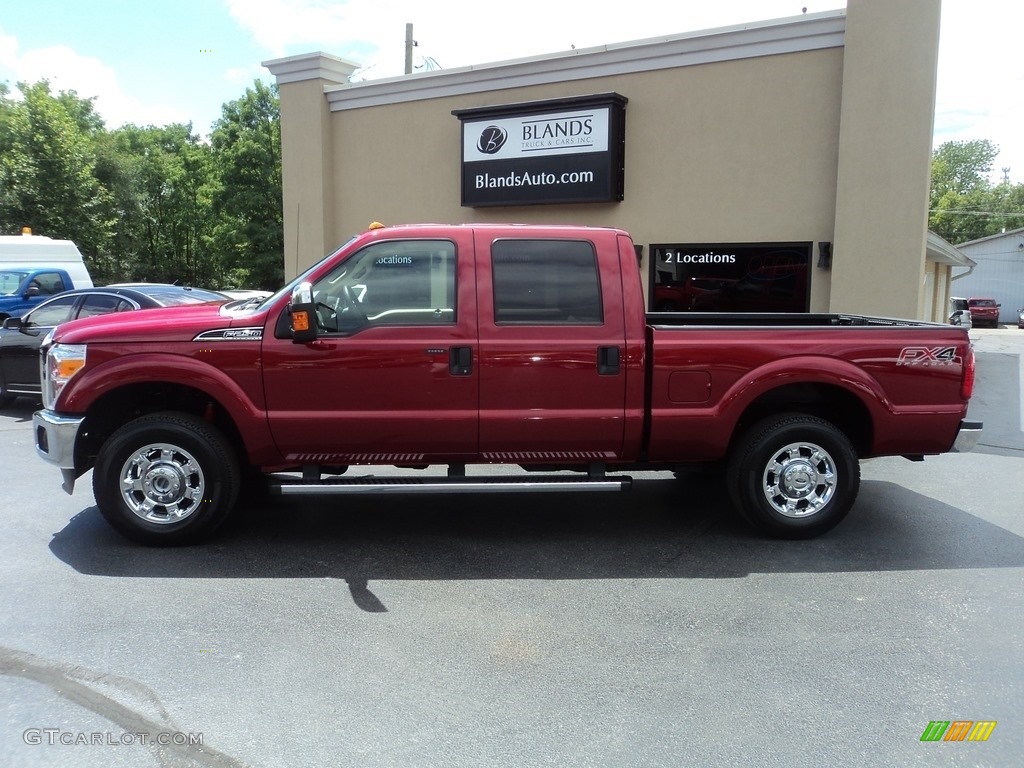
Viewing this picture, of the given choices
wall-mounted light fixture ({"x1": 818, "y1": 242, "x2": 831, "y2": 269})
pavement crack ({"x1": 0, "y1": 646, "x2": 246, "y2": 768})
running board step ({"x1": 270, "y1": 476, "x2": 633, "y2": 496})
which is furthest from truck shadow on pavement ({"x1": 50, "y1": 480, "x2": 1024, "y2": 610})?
wall-mounted light fixture ({"x1": 818, "y1": 242, "x2": 831, "y2": 269})

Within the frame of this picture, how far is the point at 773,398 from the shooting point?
5.81m

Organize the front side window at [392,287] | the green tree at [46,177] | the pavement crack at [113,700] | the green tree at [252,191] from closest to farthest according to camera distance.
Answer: the pavement crack at [113,700], the front side window at [392,287], the green tree at [46,177], the green tree at [252,191]

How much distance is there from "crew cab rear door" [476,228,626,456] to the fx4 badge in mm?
1890

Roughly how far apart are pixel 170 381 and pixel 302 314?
984 millimetres

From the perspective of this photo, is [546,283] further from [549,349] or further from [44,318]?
[44,318]

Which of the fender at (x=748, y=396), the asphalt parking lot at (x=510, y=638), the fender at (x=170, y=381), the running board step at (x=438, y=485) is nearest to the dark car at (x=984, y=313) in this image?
the asphalt parking lot at (x=510, y=638)

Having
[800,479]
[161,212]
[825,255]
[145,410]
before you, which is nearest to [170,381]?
[145,410]

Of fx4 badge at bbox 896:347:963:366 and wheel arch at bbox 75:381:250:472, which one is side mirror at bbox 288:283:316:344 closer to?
wheel arch at bbox 75:381:250:472

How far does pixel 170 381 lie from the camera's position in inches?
209

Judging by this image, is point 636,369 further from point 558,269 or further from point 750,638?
point 750,638

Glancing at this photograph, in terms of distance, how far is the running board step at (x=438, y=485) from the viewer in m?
5.34

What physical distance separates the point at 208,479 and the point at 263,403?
0.62 metres

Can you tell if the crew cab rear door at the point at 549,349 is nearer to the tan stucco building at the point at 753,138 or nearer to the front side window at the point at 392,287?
the front side window at the point at 392,287

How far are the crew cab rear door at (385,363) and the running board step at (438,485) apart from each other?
0.56ft
